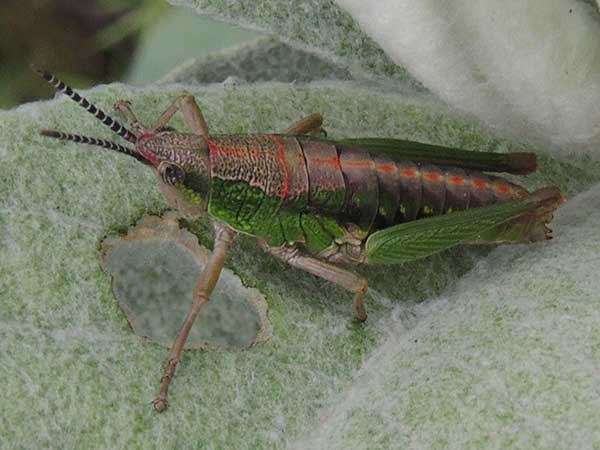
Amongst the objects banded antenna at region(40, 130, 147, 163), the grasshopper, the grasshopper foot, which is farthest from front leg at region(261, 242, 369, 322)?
the grasshopper foot

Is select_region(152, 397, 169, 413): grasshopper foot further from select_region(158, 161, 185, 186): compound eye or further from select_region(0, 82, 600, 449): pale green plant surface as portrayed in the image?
select_region(158, 161, 185, 186): compound eye

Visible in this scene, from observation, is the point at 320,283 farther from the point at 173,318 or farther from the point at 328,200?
the point at 173,318

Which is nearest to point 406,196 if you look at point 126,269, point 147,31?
point 126,269

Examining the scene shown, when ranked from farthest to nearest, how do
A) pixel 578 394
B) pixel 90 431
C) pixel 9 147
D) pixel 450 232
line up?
pixel 450 232 → pixel 9 147 → pixel 90 431 → pixel 578 394

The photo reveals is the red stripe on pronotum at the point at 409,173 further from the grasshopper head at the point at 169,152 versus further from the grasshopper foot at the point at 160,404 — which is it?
the grasshopper foot at the point at 160,404

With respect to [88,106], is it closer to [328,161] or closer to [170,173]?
[170,173]

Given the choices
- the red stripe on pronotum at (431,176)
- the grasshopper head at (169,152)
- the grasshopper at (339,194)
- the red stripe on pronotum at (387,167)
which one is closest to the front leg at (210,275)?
the grasshopper at (339,194)

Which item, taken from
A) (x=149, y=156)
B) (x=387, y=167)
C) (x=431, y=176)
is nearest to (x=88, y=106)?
(x=149, y=156)
